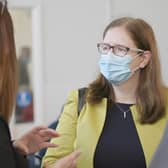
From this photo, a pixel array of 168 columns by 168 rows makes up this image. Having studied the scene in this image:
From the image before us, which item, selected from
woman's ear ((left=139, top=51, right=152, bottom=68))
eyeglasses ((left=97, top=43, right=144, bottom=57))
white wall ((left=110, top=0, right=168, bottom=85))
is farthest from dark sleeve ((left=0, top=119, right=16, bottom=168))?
white wall ((left=110, top=0, right=168, bottom=85))

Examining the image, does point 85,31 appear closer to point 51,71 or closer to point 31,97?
point 51,71

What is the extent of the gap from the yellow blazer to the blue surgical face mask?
Result: 0.18 m

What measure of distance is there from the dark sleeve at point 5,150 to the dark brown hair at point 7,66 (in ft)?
0.27

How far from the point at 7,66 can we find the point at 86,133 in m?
0.60

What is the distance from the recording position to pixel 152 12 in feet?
10.9

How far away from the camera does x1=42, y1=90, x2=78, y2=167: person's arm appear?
1.63m

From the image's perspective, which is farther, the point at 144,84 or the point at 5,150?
the point at 144,84

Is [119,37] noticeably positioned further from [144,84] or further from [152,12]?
[152,12]

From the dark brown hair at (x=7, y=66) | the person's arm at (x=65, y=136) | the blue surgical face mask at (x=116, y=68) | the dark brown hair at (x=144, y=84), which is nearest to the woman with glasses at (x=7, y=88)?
the dark brown hair at (x=7, y=66)

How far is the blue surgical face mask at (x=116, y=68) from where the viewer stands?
1.79 metres

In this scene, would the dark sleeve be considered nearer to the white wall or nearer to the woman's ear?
the woman's ear

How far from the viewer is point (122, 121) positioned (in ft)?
5.53

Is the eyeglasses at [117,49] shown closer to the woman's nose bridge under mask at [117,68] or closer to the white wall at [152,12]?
the woman's nose bridge under mask at [117,68]

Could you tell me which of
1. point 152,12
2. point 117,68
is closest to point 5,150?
point 117,68
